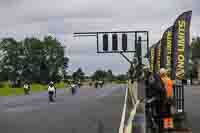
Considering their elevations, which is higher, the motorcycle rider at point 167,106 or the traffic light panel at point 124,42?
the traffic light panel at point 124,42

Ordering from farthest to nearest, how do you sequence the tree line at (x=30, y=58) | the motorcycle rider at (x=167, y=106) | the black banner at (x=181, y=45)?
the tree line at (x=30, y=58), the black banner at (x=181, y=45), the motorcycle rider at (x=167, y=106)

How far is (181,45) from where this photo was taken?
17.5 meters

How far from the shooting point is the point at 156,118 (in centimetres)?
1275

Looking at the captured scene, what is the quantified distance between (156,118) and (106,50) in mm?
26266

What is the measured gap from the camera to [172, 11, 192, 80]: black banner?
56.5 ft

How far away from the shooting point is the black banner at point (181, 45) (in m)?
17.2

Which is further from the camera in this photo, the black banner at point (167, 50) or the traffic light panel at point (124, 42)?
the traffic light panel at point (124, 42)

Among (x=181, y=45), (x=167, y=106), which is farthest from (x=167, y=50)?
(x=167, y=106)

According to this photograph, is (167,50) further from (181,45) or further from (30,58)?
(30,58)

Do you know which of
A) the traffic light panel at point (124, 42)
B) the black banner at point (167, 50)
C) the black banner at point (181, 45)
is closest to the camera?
the black banner at point (181, 45)

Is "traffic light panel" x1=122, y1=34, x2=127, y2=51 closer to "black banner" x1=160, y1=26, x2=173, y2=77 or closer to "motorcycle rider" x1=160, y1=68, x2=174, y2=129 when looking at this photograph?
"black banner" x1=160, y1=26, x2=173, y2=77

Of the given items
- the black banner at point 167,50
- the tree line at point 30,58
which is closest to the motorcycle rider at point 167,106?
the black banner at point 167,50

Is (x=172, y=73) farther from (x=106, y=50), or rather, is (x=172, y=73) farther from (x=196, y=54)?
(x=196, y=54)

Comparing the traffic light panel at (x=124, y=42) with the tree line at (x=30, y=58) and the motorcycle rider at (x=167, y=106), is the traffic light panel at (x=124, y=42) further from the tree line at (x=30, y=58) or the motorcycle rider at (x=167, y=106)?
the tree line at (x=30, y=58)
